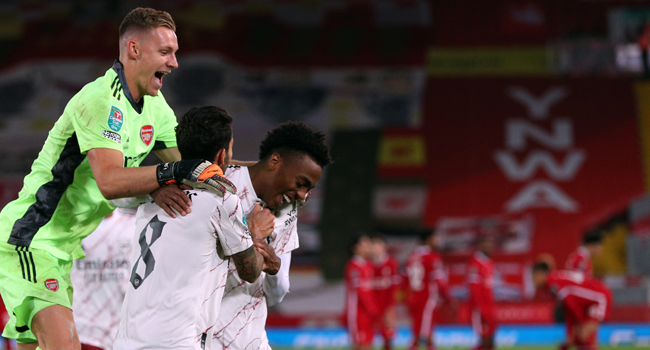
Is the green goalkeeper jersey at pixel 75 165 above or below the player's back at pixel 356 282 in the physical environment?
below

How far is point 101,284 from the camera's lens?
475cm

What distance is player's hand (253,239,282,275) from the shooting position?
10.9 ft

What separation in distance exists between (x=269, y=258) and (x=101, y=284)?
189 cm

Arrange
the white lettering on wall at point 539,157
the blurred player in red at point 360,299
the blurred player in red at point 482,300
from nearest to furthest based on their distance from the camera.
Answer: the blurred player in red at point 482,300, the blurred player in red at point 360,299, the white lettering on wall at point 539,157

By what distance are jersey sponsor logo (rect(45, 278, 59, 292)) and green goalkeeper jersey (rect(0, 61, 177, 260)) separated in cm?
14

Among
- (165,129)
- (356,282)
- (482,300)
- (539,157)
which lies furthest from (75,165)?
(539,157)

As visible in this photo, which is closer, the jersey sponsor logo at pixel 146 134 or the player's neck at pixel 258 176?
the player's neck at pixel 258 176

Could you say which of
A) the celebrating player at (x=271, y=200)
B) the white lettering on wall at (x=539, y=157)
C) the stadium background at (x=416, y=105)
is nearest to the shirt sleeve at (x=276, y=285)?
the celebrating player at (x=271, y=200)

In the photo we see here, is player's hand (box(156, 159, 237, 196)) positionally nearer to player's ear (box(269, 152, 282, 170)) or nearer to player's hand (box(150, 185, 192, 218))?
player's hand (box(150, 185, 192, 218))

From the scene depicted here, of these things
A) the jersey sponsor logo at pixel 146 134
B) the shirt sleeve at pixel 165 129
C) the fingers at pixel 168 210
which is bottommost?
the fingers at pixel 168 210

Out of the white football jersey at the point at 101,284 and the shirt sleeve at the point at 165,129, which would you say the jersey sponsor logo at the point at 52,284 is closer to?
the shirt sleeve at the point at 165,129

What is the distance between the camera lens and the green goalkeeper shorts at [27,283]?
3.42m

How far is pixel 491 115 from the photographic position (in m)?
18.2

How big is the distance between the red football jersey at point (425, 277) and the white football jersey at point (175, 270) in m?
9.06
